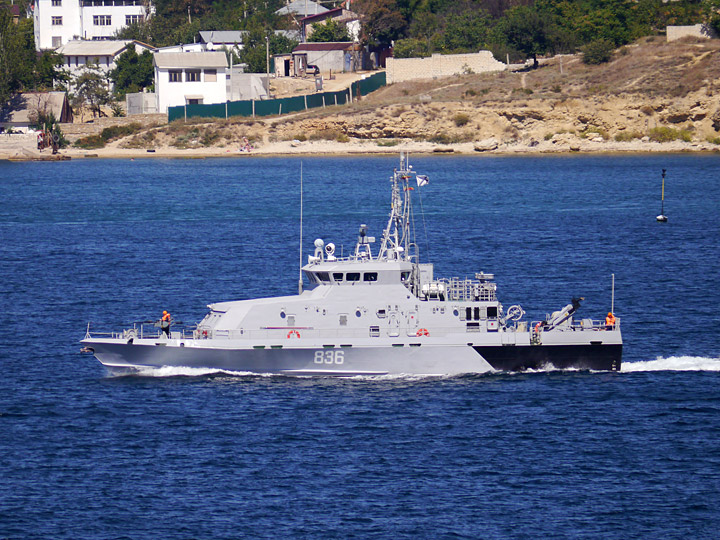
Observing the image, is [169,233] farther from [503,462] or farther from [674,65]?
[674,65]

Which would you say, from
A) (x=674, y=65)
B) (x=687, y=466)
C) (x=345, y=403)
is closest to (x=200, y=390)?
(x=345, y=403)

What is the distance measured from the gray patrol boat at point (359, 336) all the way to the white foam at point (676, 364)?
9.99 ft

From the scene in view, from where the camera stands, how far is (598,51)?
160m

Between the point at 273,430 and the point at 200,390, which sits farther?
the point at 200,390

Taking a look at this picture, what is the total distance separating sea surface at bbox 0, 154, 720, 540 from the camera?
3553 cm

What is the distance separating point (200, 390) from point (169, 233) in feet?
173

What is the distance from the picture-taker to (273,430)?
42281mm

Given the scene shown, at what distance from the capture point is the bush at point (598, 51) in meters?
160

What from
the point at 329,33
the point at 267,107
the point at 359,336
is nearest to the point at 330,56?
the point at 329,33

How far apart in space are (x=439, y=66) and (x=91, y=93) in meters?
56.2

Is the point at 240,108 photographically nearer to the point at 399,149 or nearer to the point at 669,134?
the point at 399,149

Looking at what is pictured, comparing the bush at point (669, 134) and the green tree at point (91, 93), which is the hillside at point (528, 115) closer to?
the bush at point (669, 134)

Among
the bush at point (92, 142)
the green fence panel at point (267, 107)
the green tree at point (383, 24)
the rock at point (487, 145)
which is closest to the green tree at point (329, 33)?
the green tree at point (383, 24)

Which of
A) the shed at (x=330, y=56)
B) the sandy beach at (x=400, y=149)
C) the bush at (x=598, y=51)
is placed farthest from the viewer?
the shed at (x=330, y=56)
